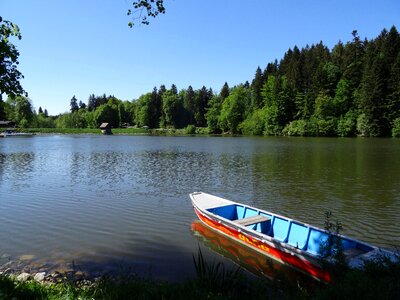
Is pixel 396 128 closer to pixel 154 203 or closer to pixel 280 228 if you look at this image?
pixel 154 203

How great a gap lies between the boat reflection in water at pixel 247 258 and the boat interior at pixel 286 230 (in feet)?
2.44

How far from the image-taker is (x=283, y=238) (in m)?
11.7

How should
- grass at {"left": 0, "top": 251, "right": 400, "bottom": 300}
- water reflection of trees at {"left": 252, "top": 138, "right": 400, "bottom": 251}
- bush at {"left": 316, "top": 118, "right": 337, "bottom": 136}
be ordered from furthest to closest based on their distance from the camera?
bush at {"left": 316, "top": 118, "right": 337, "bottom": 136} → water reflection of trees at {"left": 252, "top": 138, "right": 400, "bottom": 251} → grass at {"left": 0, "top": 251, "right": 400, "bottom": 300}

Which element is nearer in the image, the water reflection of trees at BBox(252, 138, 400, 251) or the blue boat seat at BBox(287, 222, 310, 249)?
the blue boat seat at BBox(287, 222, 310, 249)

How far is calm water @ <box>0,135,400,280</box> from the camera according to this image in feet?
37.2

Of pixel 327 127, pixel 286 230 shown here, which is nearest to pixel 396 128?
pixel 327 127

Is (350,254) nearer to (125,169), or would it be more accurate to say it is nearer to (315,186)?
(315,186)

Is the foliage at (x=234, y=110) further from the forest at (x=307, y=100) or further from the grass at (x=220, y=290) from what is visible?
the grass at (x=220, y=290)

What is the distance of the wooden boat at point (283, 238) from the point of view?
8672mm

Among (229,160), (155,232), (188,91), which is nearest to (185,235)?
(155,232)

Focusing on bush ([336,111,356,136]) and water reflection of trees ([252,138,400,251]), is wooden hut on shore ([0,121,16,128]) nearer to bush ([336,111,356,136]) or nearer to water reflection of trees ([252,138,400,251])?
bush ([336,111,356,136])

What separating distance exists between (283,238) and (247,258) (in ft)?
5.32

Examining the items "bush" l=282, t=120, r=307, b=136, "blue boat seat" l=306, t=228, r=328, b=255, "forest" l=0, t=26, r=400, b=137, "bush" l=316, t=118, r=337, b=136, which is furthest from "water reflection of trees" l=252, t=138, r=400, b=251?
"bush" l=282, t=120, r=307, b=136

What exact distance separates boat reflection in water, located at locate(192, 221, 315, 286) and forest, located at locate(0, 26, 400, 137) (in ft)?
193
